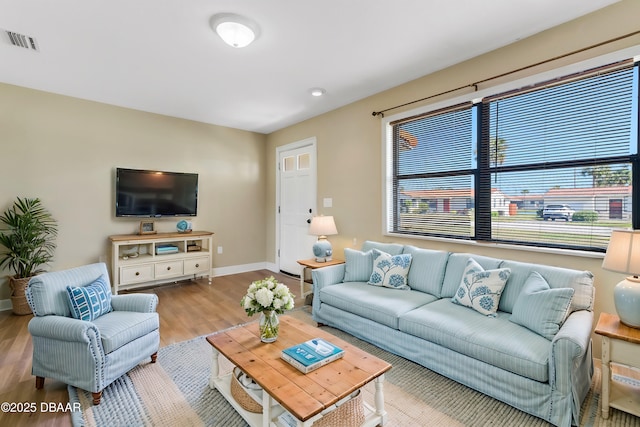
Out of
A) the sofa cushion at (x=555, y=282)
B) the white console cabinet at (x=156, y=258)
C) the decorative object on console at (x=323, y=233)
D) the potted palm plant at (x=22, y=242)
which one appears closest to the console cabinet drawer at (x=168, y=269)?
the white console cabinet at (x=156, y=258)

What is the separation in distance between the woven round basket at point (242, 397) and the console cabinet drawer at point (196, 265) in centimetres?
303

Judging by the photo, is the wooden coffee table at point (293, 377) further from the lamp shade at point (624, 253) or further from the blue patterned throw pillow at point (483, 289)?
the lamp shade at point (624, 253)

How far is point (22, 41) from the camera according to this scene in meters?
2.61

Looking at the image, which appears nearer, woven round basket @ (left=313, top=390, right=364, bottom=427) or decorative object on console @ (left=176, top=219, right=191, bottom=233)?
woven round basket @ (left=313, top=390, right=364, bottom=427)

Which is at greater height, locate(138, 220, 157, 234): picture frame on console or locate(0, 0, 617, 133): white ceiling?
locate(0, 0, 617, 133): white ceiling

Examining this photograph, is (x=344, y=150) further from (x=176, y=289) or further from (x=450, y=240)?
(x=176, y=289)

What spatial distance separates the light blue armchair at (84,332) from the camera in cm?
189

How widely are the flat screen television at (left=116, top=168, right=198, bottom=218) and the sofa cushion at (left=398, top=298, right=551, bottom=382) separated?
3.84m

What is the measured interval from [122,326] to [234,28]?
7.75 ft

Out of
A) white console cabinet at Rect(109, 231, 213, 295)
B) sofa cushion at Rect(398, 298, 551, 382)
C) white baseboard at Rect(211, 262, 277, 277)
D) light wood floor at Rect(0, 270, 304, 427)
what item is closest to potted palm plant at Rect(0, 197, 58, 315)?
light wood floor at Rect(0, 270, 304, 427)

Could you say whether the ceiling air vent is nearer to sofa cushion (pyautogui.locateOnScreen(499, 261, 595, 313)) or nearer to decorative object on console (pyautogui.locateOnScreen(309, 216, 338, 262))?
decorative object on console (pyautogui.locateOnScreen(309, 216, 338, 262))

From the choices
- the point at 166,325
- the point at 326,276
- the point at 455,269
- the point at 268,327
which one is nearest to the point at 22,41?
the point at 166,325

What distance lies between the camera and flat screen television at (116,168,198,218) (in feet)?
14.0

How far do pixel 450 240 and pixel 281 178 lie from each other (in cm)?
331
